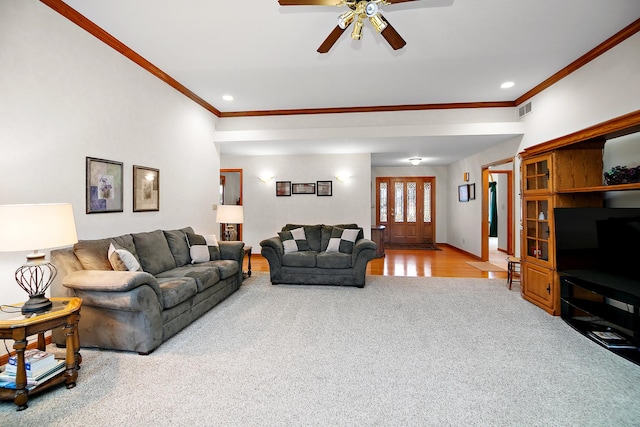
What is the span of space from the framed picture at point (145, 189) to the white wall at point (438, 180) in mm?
6771

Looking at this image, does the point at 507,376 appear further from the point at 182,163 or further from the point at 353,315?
the point at 182,163

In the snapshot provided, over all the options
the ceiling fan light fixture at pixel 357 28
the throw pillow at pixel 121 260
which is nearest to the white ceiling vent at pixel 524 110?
the ceiling fan light fixture at pixel 357 28

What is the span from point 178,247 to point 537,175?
15.3 feet

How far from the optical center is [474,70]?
156 inches

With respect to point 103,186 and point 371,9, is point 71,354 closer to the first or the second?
point 103,186

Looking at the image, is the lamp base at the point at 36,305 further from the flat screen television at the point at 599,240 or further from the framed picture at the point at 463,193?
the framed picture at the point at 463,193

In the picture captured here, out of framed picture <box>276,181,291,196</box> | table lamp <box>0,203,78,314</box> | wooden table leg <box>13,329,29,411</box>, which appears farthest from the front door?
wooden table leg <box>13,329,29,411</box>

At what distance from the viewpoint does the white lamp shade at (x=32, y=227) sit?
6.21 feet

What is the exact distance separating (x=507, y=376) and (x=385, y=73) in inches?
142

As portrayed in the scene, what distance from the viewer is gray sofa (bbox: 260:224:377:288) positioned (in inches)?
185

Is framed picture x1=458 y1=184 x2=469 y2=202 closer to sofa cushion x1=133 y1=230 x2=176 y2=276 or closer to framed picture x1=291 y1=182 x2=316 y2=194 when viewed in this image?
framed picture x1=291 y1=182 x2=316 y2=194

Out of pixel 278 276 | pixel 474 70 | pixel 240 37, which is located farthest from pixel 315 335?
pixel 474 70

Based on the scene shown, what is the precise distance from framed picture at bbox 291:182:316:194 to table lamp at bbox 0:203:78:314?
16.9ft

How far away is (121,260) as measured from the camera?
2838 millimetres
